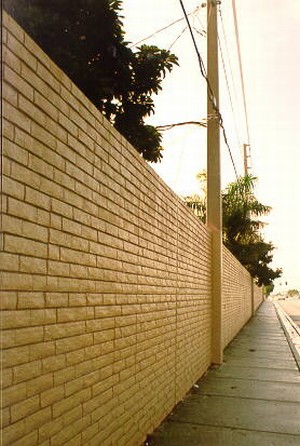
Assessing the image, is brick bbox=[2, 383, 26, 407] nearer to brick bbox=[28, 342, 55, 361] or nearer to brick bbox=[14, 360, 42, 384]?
brick bbox=[14, 360, 42, 384]

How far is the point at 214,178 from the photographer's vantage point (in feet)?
36.6

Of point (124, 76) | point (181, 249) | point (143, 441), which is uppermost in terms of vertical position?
point (124, 76)

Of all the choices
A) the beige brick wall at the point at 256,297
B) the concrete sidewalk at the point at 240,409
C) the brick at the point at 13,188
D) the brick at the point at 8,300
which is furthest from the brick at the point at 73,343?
the beige brick wall at the point at 256,297

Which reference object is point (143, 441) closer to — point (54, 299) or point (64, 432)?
point (64, 432)

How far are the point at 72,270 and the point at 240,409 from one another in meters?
4.24

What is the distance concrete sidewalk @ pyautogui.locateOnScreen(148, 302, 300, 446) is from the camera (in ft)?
17.8

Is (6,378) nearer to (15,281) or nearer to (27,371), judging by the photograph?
(27,371)

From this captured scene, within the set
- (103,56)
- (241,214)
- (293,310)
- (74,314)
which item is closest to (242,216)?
(241,214)

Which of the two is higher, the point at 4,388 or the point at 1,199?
the point at 1,199

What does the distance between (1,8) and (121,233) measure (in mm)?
2292

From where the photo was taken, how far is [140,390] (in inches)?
198

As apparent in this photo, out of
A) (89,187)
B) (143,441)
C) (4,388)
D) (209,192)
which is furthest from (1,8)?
(209,192)

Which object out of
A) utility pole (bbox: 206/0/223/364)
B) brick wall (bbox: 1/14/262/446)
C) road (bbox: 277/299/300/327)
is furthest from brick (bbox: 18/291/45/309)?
road (bbox: 277/299/300/327)

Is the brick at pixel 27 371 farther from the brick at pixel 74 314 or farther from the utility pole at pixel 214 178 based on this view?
the utility pole at pixel 214 178
